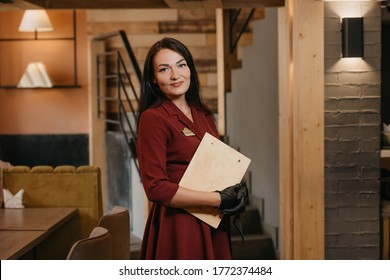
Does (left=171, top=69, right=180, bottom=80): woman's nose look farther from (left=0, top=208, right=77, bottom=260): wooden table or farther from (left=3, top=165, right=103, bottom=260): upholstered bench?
(left=3, top=165, right=103, bottom=260): upholstered bench

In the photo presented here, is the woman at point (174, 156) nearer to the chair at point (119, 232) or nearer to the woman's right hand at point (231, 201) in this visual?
the woman's right hand at point (231, 201)

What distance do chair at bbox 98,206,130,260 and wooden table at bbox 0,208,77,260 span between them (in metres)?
0.30

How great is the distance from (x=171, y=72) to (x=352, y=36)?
1646 millimetres

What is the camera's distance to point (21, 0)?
12.6 feet

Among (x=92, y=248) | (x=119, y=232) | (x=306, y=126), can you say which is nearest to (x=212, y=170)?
(x=92, y=248)

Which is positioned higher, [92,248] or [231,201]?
[231,201]

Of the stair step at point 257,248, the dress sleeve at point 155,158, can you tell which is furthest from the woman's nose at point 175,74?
the stair step at point 257,248

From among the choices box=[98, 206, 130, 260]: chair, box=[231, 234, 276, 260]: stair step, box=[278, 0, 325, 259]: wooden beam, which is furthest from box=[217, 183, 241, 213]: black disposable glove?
box=[231, 234, 276, 260]: stair step

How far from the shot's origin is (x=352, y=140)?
3713 millimetres

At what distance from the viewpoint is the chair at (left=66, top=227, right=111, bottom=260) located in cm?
216

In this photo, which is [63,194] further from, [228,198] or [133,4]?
[228,198]

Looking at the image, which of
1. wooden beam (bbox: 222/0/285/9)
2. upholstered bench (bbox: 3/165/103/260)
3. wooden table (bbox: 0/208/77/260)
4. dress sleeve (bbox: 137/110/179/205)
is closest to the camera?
dress sleeve (bbox: 137/110/179/205)
